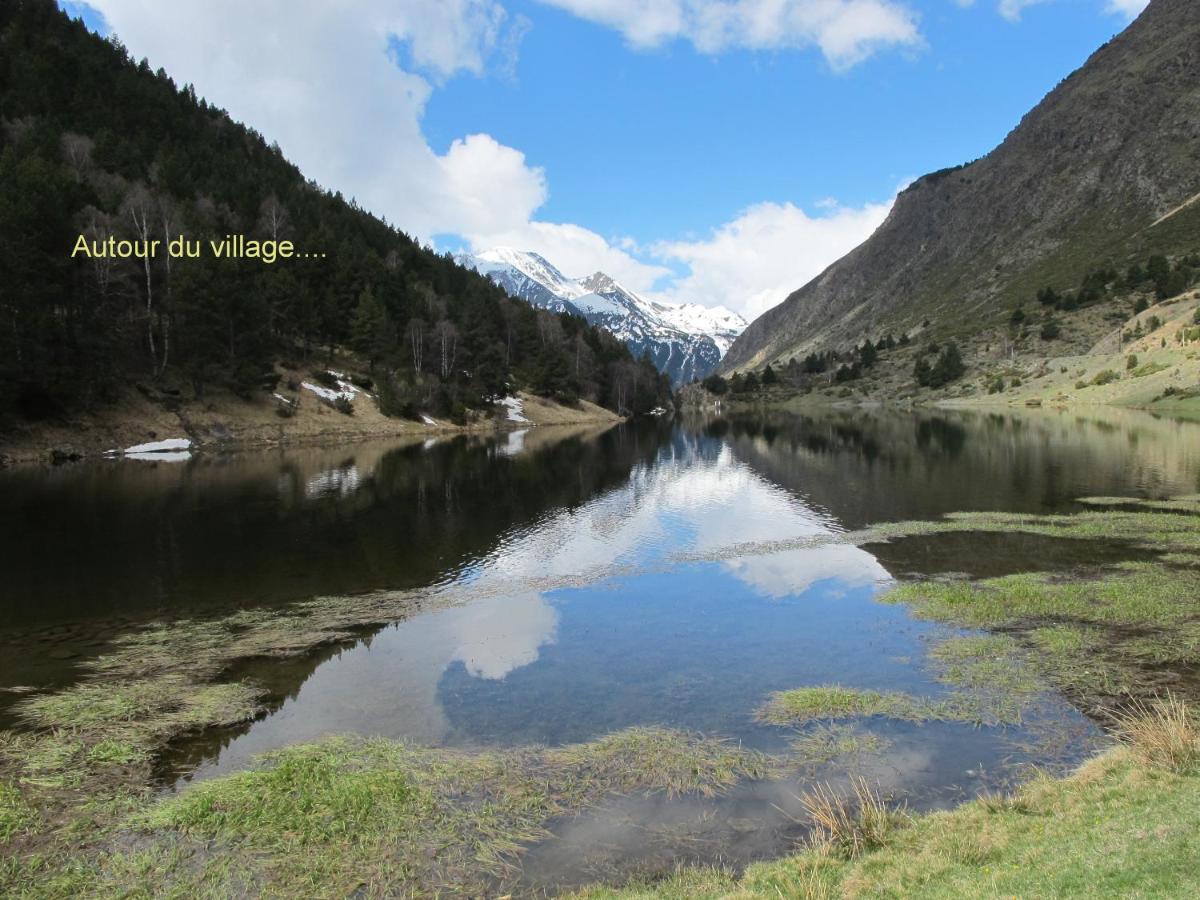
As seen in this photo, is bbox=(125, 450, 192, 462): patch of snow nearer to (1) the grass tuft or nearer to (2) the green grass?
(2) the green grass

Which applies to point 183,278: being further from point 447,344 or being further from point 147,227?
point 447,344

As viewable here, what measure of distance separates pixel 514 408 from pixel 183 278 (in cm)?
7110

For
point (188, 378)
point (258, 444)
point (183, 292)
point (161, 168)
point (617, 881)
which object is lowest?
point (617, 881)

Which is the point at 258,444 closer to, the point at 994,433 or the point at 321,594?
the point at 321,594

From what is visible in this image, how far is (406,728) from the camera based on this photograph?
16906 millimetres

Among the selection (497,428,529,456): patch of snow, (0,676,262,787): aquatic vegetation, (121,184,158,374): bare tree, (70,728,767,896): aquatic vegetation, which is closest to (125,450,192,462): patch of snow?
(121,184,158,374): bare tree


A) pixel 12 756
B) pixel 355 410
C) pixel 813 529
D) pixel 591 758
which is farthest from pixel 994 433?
pixel 12 756

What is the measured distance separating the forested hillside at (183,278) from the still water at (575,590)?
60.4ft

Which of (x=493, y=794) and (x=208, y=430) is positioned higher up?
(x=208, y=430)

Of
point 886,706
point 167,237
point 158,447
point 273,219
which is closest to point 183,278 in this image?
Result: point 167,237

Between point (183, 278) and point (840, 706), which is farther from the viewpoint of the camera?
point (183, 278)

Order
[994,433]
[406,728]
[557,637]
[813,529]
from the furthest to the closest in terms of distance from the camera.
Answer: [994,433], [813,529], [557,637], [406,728]

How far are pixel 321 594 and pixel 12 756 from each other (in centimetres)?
1345

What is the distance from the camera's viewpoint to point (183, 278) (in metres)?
85.3
